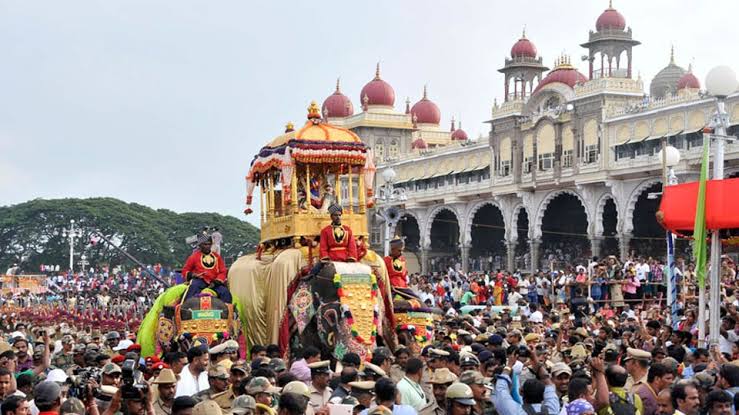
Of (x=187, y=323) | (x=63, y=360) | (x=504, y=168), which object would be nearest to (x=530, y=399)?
(x=187, y=323)

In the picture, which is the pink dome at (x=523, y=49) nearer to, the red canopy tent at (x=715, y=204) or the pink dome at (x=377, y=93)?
the pink dome at (x=377, y=93)

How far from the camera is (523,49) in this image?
48344 millimetres

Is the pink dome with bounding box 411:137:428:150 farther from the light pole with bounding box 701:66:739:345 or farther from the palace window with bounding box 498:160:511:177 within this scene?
the light pole with bounding box 701:66:739:345

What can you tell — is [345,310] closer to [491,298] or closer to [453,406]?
[453,406]

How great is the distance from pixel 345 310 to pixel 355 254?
120 centimetres

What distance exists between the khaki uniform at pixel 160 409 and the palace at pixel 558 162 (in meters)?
24.4

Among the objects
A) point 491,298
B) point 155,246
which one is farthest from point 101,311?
point 155,246

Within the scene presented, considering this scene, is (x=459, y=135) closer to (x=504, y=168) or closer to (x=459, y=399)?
(x=504, y=168)

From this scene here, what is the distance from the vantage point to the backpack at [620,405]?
6879 mm

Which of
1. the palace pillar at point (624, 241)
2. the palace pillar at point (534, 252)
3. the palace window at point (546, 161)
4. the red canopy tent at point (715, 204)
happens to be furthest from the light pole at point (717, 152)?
the palace pillar at point (534, 252)

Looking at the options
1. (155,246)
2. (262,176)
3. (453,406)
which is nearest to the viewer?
(453,406)

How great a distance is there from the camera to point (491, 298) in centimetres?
2675

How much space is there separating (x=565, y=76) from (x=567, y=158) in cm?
368

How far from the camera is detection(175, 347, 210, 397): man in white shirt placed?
8414 mm
